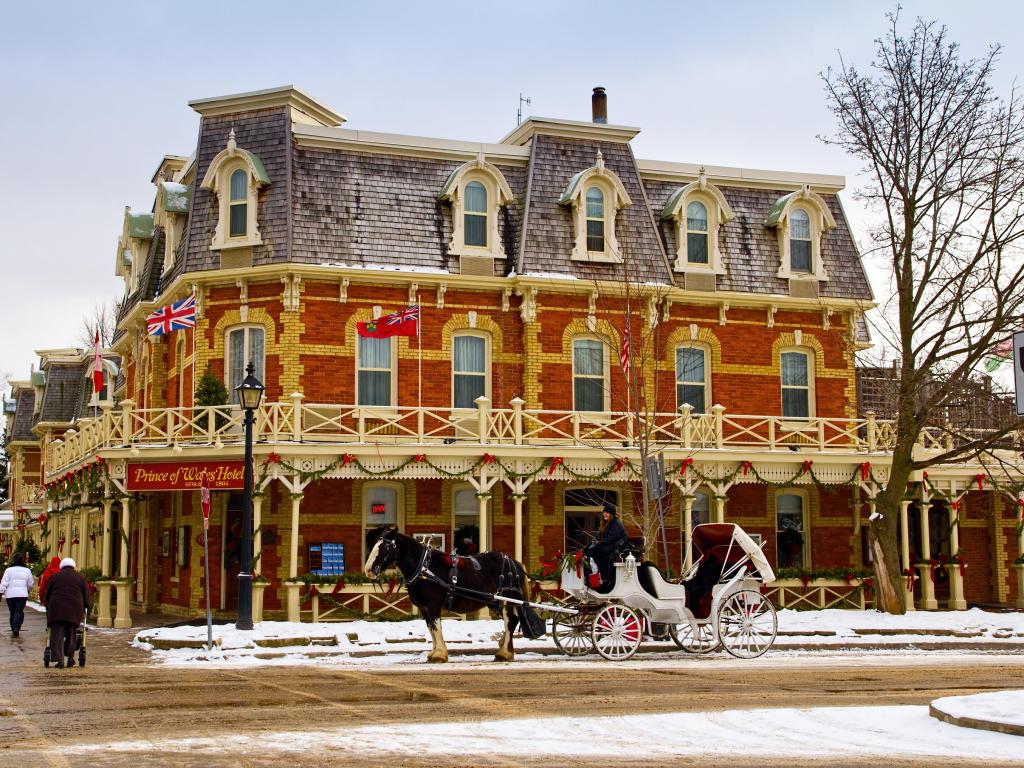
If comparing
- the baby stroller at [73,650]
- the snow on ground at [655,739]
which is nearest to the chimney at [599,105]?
the baby stroller at [73,650]

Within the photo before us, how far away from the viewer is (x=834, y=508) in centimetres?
3009

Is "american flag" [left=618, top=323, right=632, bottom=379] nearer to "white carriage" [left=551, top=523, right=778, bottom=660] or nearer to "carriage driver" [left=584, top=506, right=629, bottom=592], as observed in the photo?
"white carriage" [left=551, top=523, right=778, bottom=660]

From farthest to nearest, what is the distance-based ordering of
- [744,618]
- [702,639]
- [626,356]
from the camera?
[626,356] < [702,639] < [744,618]

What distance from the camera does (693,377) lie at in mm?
29594

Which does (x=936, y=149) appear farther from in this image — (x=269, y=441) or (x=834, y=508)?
(x=269, y=441)

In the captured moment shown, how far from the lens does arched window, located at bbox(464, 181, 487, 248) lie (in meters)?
28.2

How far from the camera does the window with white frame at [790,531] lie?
97.5 feet

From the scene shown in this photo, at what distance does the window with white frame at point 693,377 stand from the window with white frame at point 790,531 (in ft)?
9.75

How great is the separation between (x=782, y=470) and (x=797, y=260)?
607 cm

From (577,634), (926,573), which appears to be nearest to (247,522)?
(577,634)

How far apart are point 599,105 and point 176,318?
12.3 m

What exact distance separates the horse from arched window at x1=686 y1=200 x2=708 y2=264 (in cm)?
1358

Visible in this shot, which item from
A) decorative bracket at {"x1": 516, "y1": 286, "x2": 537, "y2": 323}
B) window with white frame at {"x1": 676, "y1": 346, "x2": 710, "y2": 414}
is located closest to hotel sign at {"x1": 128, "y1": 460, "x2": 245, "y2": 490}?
decorative bracket at {"x1": 516, "y1": 286, "x2": 537, "y2": 323}

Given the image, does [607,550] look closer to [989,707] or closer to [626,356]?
[989,707]
